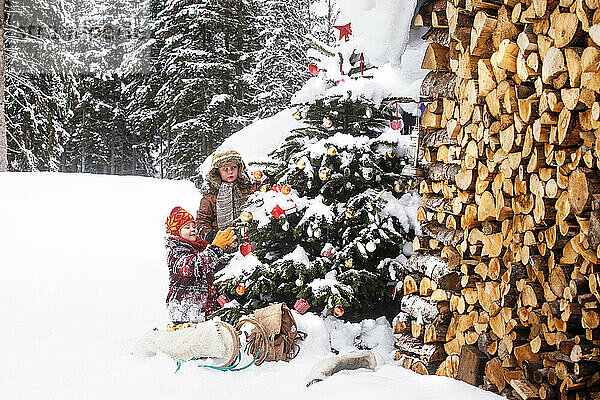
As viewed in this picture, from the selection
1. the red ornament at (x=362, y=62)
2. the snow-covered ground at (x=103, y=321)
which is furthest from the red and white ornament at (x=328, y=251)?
the red ornament at (x=362, y=62)

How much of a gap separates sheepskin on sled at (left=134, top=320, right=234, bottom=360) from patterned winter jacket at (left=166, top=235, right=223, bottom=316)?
0.66 m

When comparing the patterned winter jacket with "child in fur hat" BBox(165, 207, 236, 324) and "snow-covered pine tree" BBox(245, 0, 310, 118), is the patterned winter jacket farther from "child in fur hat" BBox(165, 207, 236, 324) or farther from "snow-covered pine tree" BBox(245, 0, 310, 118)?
"snow-covered pine tree" BBox(245, 0, 310, 118)

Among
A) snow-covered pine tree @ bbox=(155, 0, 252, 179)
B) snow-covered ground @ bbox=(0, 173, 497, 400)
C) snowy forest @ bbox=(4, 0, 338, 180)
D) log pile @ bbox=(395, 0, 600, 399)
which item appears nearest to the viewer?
log pile @ bbox=(395, 0, 600, 399)

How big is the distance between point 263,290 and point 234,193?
4.00 ft

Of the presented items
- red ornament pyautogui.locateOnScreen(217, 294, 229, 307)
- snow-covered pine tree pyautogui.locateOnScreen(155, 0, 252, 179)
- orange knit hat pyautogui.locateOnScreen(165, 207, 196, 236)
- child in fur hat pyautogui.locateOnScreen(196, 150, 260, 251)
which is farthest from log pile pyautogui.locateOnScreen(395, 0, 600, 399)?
snow-covered pine tree pyautogui.locateOnScreen(155, 0, 252, 179)

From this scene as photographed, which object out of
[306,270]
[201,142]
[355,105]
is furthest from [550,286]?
[201,142]

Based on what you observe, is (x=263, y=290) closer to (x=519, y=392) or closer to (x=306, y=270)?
(x=306, y=270)

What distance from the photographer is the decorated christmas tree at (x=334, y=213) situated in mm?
4801

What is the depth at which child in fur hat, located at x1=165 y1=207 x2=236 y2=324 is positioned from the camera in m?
5.11

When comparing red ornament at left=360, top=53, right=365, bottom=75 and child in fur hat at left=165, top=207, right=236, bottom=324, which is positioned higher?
red ornament at left=360, top=53, right=365, bottom=75

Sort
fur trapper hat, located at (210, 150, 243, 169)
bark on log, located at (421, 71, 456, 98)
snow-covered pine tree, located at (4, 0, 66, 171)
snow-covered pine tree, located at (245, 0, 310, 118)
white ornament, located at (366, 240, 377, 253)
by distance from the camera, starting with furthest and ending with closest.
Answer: snow-covered pine tree, located at (245, 0, 310, 118)
snow-covered pine tree, located at (4, 0, 66, 171)
fur trapper hat, located at (210, 150, 243, 169)
white ornament, located at (366, 240, 377, 253)
bark on log, located at (421, 71, 456, 98)

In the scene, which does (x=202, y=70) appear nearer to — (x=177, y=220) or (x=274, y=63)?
(x=274, y=63)

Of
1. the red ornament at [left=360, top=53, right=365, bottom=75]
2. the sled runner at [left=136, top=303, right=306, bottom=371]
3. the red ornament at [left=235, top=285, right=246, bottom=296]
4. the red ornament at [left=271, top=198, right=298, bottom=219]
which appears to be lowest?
the sled runner at [left=136, top=303, right=306, bottom=371]

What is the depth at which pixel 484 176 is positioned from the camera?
120 inches
